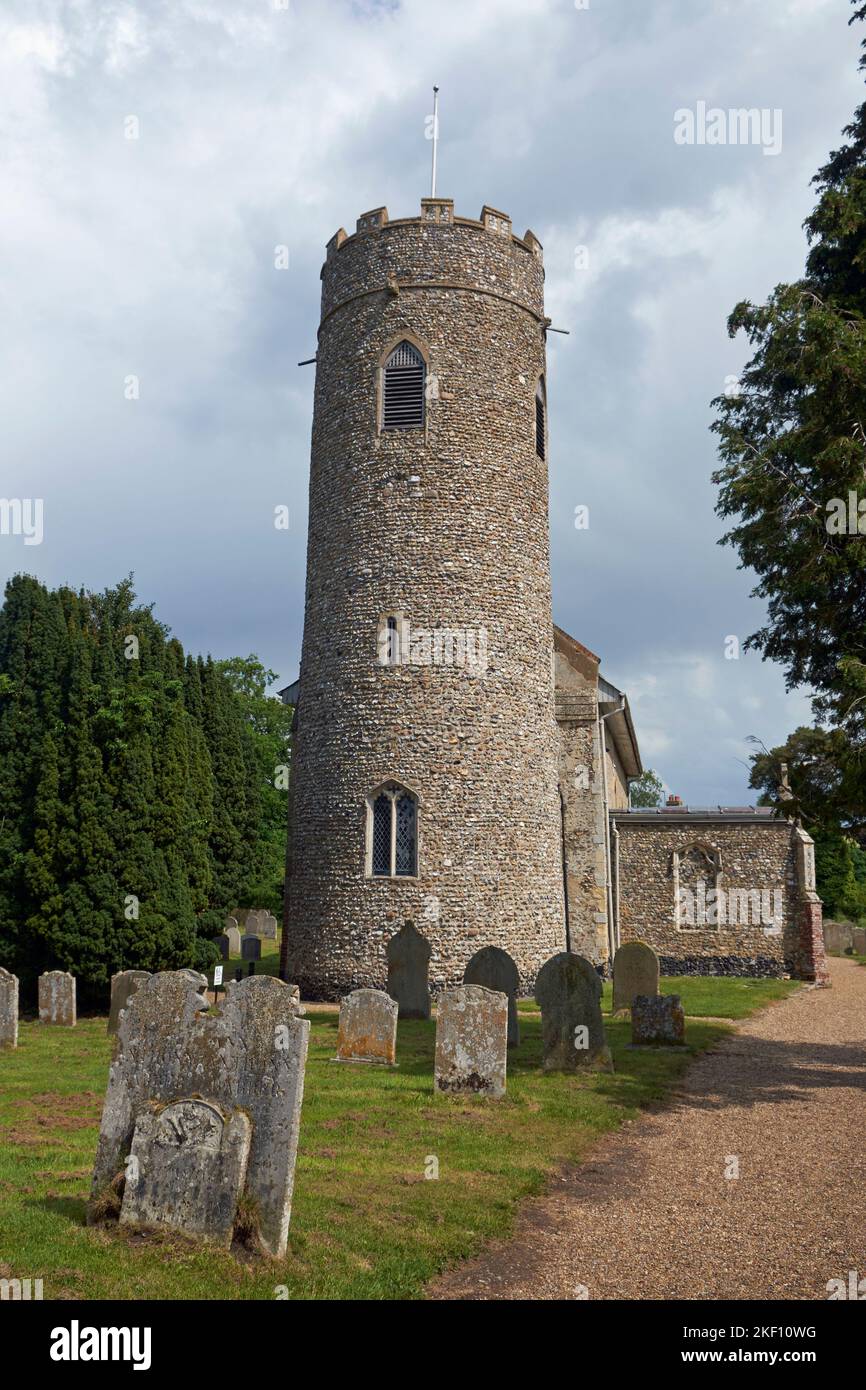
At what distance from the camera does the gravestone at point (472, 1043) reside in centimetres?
995

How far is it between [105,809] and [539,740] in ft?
26.8

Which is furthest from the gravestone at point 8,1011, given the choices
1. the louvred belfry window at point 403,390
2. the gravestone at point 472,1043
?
the louvred belfry window at point 403,390

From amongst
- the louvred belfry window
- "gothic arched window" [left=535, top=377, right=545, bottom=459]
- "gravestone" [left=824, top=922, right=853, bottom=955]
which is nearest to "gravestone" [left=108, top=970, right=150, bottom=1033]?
the louvred belfry window

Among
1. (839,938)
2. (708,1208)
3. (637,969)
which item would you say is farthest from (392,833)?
(839,938)

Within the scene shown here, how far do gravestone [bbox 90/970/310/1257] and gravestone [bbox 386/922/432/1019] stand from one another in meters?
10.5

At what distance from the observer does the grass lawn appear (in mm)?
5035

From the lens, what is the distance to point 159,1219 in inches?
215

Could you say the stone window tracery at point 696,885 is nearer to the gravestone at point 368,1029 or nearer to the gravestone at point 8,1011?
the gravestone at point 368,1029

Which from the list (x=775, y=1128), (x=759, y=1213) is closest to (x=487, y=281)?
(x=775, y=1128)

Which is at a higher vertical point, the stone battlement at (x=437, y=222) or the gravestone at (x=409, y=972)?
the stone battlement at (x=437, y=222)

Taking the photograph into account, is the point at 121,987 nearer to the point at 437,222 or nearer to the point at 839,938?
the point at 437,222

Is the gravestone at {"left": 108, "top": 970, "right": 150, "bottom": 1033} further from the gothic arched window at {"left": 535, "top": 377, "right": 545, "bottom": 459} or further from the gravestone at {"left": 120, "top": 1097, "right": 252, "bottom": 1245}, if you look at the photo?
the gothic arched window at {"left": 535, "top": 377, "right": 545, "bottom": 459}

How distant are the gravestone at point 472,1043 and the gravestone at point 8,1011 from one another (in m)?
6.14
